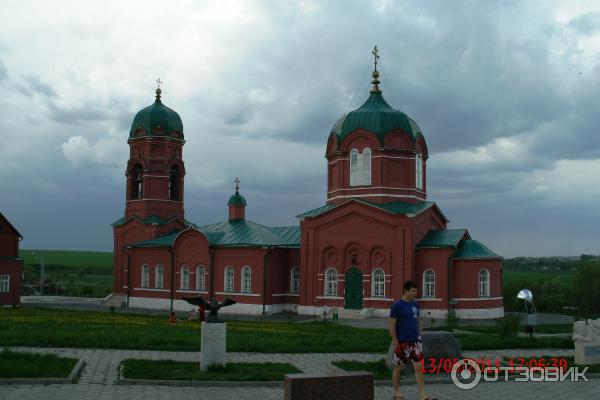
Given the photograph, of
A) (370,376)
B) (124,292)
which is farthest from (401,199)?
(370,376)

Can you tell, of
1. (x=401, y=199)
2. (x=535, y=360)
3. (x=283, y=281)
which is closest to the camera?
(x=535, y=360)

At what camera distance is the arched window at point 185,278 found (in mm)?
38406

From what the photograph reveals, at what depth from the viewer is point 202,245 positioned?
124 ft

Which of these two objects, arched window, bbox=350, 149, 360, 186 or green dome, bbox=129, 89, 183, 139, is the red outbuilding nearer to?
green dome, bbox=129, 89, 183, 139

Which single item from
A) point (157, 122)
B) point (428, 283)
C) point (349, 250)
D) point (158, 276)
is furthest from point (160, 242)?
point (428, 283)

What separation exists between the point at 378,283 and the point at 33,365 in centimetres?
2224

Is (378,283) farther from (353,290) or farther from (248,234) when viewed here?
(248,234)

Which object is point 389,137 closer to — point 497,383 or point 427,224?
point 427,224

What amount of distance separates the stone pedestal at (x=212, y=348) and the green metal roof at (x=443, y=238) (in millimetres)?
20722

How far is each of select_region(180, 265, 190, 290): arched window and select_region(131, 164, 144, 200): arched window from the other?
6.95 m

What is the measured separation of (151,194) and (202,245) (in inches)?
254

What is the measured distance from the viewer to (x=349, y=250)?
108 feet

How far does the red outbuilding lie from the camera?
129 feet

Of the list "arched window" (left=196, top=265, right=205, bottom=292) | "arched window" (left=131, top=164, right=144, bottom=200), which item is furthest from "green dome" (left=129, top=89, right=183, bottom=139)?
"arched window" (left=196, top=265, right=205, bottom=292)
